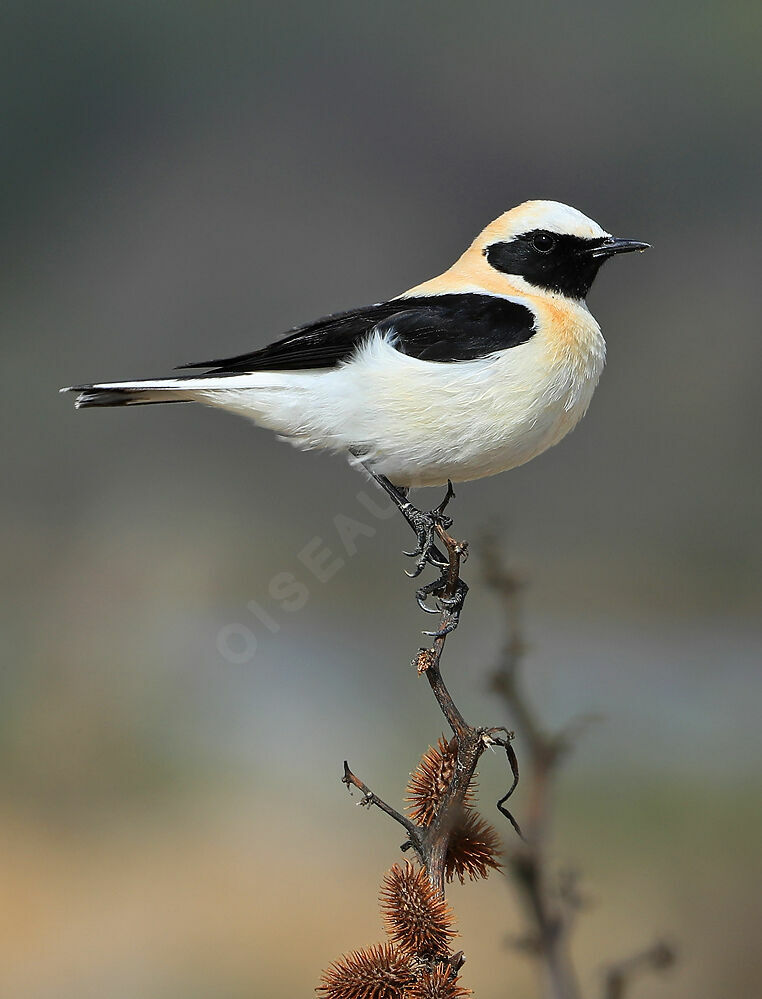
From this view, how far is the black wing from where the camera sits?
1.34 m

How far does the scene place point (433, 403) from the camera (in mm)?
1317

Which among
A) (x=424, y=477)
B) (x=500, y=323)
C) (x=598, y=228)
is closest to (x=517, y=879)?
(x=424, y=477)

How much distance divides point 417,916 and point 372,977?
0.07 meters

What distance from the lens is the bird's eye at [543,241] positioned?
1.44 m

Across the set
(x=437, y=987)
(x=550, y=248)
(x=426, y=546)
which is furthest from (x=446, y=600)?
(x=550, y=248)

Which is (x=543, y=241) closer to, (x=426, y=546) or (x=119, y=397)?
(x=426, y=546)

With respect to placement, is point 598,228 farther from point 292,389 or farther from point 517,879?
point 517,879

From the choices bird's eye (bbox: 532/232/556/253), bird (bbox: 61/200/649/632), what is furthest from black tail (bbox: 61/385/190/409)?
bird's eye (bbox: 532/232/556/253)

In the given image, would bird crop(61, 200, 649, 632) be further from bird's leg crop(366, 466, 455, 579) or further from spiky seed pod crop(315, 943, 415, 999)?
spiky seed pod crop(315, 943, 415, 999)

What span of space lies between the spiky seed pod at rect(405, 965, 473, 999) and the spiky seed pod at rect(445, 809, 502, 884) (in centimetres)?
10

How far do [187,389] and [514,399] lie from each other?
1.43ft

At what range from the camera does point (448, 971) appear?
938 millimetres

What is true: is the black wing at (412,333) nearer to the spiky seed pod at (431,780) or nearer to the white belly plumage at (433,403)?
the white belly plumage at (433,403)

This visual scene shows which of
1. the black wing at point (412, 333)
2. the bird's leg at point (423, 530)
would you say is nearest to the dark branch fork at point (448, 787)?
the bird's leg at point (423, 530)
